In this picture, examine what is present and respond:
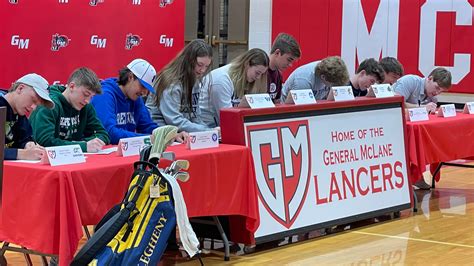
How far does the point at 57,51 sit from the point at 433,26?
14.8 feet

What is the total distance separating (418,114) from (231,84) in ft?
5.52

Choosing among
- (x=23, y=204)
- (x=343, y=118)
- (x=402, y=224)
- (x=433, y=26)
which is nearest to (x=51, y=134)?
(x=23, y=204)

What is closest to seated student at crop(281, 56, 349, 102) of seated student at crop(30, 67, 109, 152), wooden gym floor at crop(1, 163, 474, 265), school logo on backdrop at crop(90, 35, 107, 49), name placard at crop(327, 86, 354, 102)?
name placard at crop(327, 86, 354, 102)

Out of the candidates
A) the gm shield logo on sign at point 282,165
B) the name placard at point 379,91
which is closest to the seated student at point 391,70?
the name placard at point 379,91

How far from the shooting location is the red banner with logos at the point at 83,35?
843cm

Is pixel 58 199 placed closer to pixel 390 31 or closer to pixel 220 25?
pixel 390 31

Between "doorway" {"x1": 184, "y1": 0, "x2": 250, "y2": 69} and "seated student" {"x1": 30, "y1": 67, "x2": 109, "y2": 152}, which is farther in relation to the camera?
"doorway" {"x1": 184, "y1": 0, "x2": 250, "y2": 69}

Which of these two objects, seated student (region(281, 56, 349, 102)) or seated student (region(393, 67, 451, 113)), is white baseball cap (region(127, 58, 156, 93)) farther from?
seated student (region(393, 67, 451, 113))

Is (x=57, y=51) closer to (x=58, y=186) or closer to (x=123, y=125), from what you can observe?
(x=123, y=125)

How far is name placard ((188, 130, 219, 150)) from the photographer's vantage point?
15.5 ft

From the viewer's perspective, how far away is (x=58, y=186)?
382 centimetres

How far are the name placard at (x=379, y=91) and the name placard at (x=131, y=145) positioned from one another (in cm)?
220

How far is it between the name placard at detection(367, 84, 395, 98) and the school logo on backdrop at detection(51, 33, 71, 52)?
3.84m

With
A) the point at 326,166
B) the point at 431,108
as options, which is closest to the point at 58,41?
the point at 431,108
